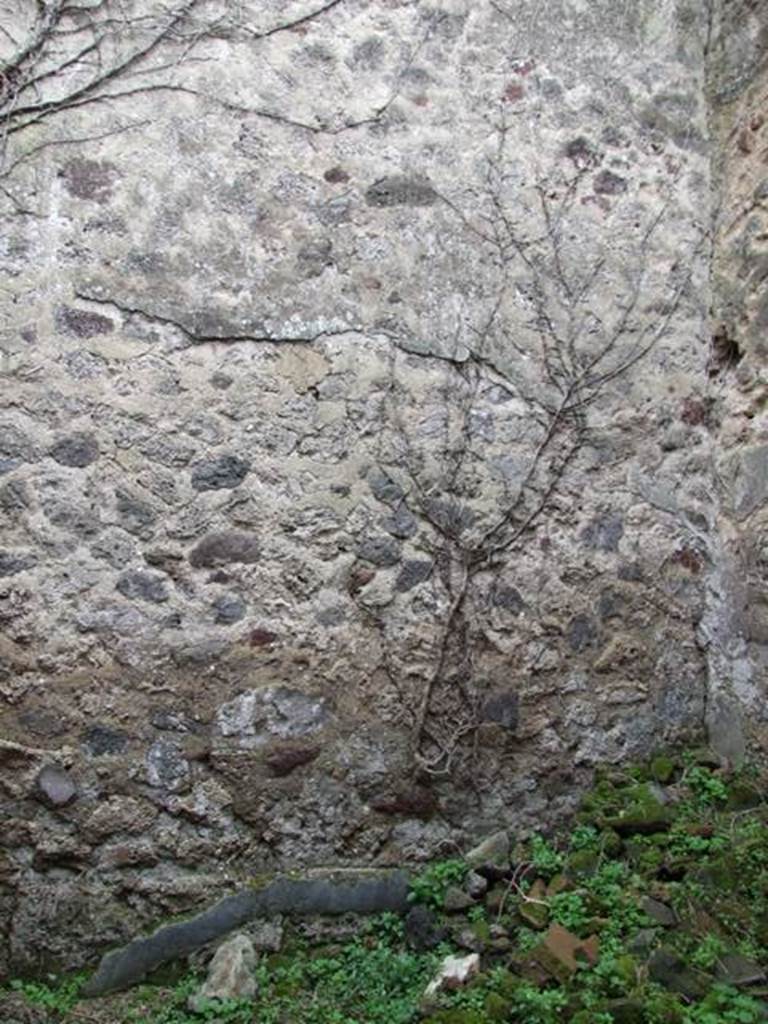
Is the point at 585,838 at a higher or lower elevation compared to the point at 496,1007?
higher

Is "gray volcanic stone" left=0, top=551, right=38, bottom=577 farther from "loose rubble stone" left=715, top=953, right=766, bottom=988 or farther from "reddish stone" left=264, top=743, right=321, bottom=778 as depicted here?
"loose rubble stone" left=715, top=953, right=766, bottom=988

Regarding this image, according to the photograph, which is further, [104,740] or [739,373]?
[739,373]

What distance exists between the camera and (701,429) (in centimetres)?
390

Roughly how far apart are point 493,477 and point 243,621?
102cm

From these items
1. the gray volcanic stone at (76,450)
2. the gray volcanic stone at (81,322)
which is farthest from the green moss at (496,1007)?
the gray volcanic stone at (81,322)

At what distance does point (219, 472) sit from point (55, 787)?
1087 mm

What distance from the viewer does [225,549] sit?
3.31 m

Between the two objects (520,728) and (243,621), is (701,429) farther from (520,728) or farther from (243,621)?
(243,621)

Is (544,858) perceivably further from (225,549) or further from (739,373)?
(739,373)

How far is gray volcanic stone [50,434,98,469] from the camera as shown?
10.5 feet

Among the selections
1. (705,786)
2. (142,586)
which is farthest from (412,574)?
(705,786)

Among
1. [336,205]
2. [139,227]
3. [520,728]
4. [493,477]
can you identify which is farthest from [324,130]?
[520,728]

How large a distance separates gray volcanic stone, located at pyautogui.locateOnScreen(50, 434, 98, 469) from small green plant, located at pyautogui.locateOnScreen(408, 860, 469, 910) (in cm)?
170

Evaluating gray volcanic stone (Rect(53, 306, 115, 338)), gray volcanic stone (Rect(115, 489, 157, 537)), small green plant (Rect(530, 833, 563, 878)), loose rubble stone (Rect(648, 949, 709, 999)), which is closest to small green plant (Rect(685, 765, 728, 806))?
small green plant (Rect(530, 833, 563, 878))
